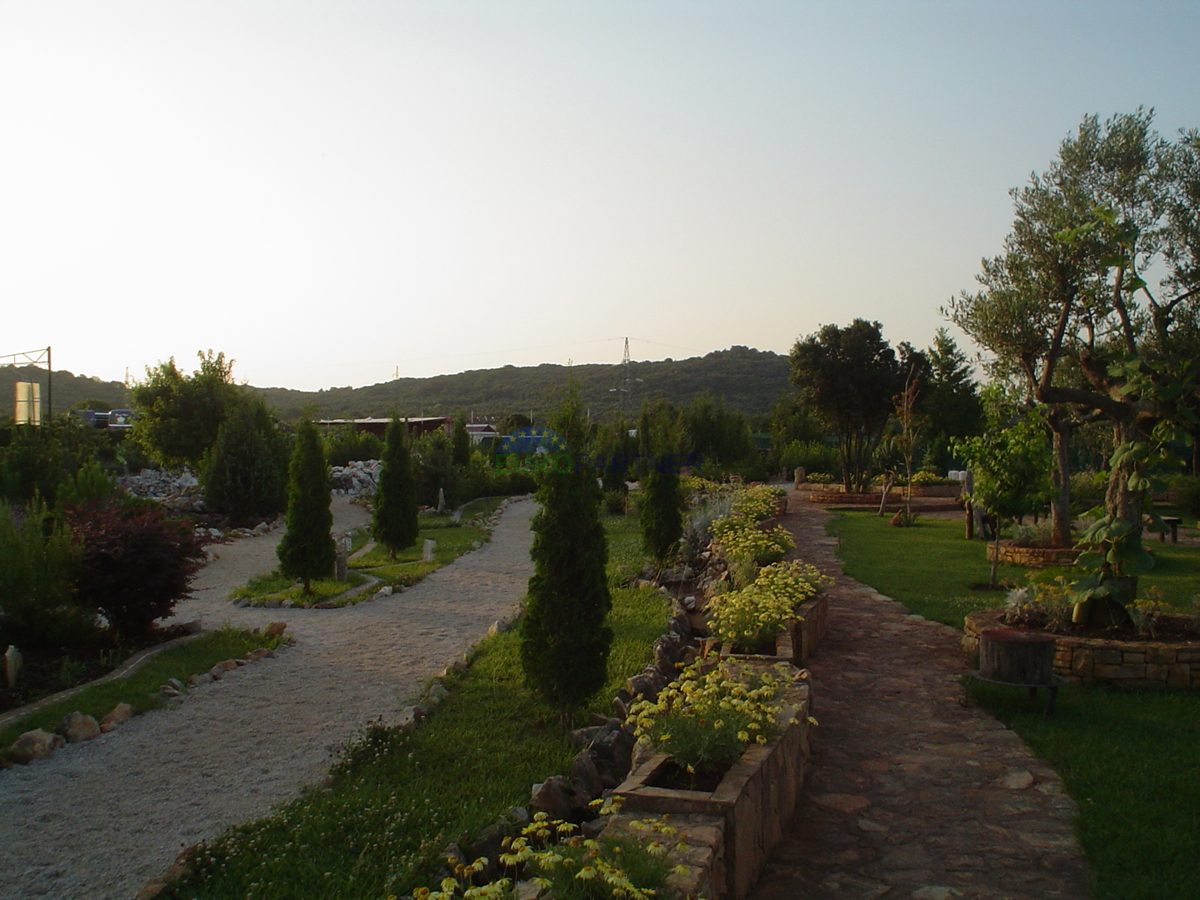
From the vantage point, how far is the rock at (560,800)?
4.10 metres

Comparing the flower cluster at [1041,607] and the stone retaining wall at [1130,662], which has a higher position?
the flower cluster at [1041,607]

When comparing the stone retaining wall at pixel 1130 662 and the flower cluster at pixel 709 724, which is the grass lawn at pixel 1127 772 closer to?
the stone retaining wall at pixel 1130 662

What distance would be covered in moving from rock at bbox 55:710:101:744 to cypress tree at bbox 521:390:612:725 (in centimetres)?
289

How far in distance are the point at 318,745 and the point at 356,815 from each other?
4.58 feet

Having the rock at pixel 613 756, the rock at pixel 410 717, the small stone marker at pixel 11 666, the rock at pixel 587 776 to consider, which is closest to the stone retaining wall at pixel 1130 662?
the rock at pixel 613 756

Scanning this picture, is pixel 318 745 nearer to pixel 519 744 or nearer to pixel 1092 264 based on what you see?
pixel 519 744

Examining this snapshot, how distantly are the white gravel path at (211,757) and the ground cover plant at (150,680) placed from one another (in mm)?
279

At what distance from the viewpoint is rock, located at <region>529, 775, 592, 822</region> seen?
410cm

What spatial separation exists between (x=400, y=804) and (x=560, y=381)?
192 ft

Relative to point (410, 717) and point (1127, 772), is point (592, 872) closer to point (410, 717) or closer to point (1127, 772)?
point (410, 717)

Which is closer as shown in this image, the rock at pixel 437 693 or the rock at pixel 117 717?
the rock at pixel 117 717

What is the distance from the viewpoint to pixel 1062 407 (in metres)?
13.5

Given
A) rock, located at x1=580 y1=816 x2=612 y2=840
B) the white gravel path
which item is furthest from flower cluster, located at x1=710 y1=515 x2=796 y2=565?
rock, located at x1=580 y1=816 x2=612 y2=840

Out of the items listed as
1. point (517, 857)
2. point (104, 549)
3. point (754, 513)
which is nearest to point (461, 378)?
point (754, 513)
